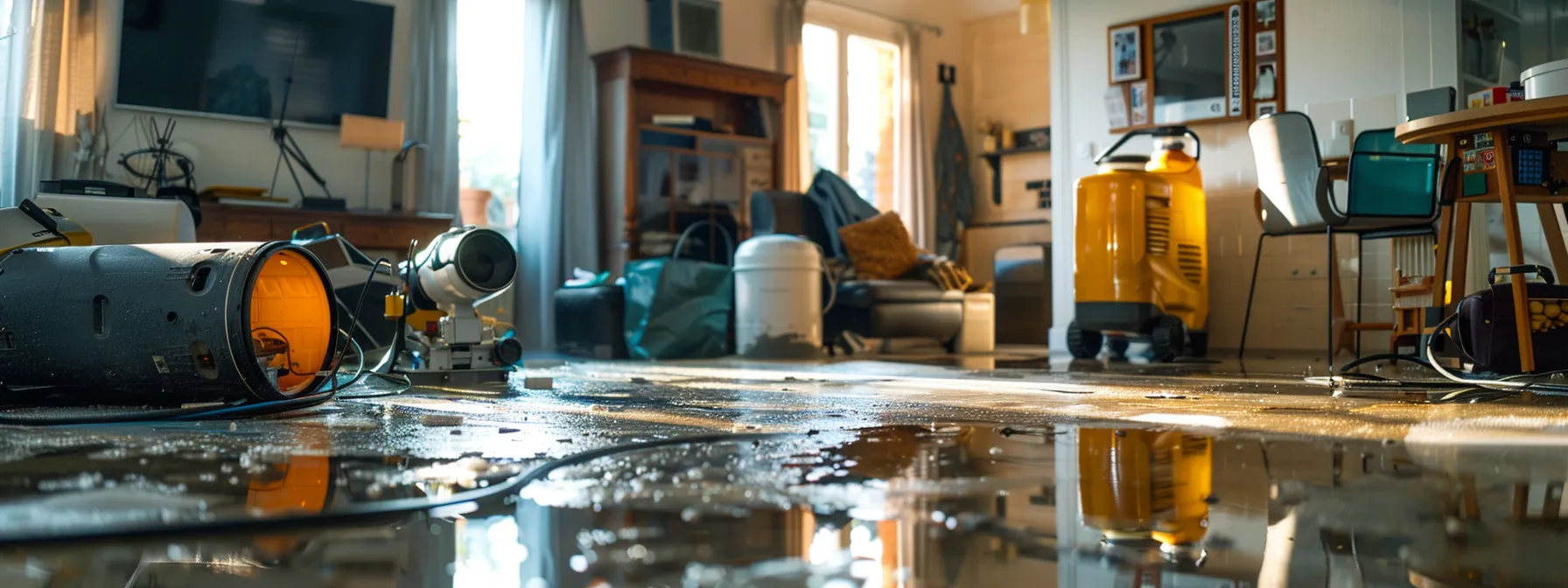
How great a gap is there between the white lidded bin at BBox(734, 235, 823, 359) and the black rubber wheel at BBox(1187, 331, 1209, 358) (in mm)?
1669

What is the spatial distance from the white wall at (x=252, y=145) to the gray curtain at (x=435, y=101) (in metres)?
0.09

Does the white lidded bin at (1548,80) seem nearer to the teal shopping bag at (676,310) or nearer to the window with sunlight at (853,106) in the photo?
the teal shopping bag at (676,310)

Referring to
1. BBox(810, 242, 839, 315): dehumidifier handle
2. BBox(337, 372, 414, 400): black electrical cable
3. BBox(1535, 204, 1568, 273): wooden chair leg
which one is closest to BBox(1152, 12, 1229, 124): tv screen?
BBox(810, 242, 839, 315): dehumidifier handle

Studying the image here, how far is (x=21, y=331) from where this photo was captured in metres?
2.38

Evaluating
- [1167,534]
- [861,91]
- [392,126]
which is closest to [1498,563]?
[1167,534]

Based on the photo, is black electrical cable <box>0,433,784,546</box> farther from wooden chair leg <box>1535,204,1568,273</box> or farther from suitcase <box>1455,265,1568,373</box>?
wooden chair leg <box>1535,204,1568,273</box>

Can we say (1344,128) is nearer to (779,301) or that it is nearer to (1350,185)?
(1350,185)

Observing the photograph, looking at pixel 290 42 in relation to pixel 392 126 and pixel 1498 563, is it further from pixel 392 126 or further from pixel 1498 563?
pixel 1498 563

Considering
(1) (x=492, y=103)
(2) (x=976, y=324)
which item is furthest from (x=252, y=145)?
(2) (x=976, y=324)

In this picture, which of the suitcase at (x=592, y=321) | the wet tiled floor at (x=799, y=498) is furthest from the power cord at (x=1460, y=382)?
the suitcase at (x=592, y=321)

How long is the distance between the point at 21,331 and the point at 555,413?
109 centimetres

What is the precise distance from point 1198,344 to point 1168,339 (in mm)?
531

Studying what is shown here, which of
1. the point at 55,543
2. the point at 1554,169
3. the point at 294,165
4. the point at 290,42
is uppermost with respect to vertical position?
the point at 290,42

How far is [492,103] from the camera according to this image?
692cm
